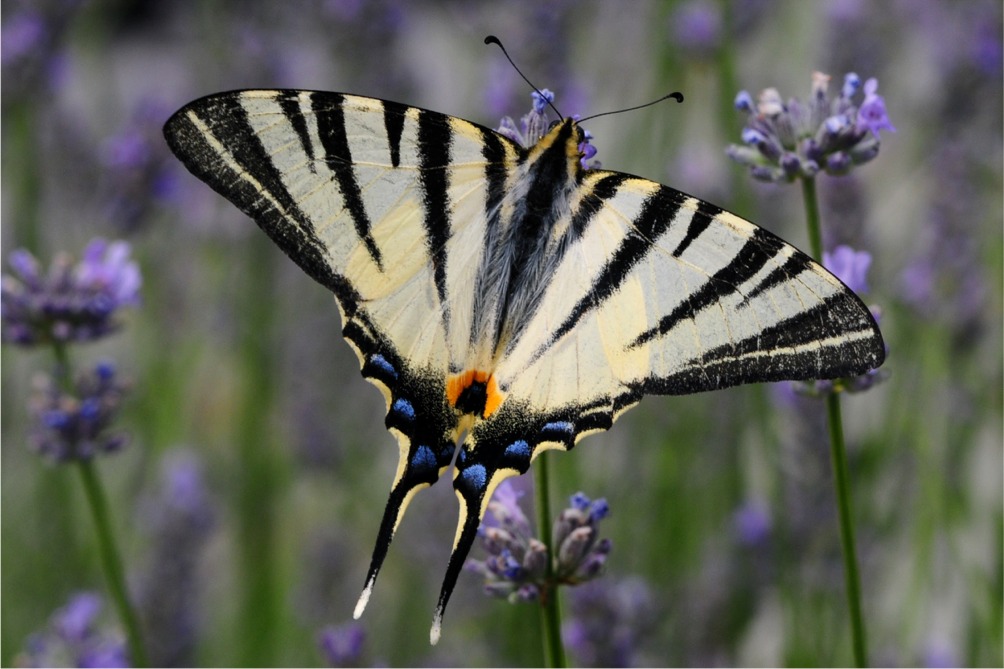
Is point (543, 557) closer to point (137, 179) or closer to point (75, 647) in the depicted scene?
point (75, 647)

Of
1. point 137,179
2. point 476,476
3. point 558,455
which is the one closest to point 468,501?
point 476,476

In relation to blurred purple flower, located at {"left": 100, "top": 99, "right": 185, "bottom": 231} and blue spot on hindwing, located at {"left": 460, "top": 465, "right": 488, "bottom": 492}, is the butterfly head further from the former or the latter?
blurred purple flower, located at {"left": 100, "top": 99, "right": 185, "bottom": 231}

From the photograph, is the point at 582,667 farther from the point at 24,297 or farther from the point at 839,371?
the point at 24,297

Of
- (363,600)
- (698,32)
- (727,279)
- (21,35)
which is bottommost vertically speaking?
(363,600)

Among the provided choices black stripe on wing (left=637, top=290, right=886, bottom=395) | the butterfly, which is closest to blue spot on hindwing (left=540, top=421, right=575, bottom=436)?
the butterfly

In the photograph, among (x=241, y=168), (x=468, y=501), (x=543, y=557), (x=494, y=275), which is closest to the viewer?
(x=543, y=557)

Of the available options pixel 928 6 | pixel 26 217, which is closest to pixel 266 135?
pixel 26 217

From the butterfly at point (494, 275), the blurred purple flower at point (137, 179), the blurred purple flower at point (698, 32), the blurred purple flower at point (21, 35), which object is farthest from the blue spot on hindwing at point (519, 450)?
the blurred purple flower at point (698, 32)
